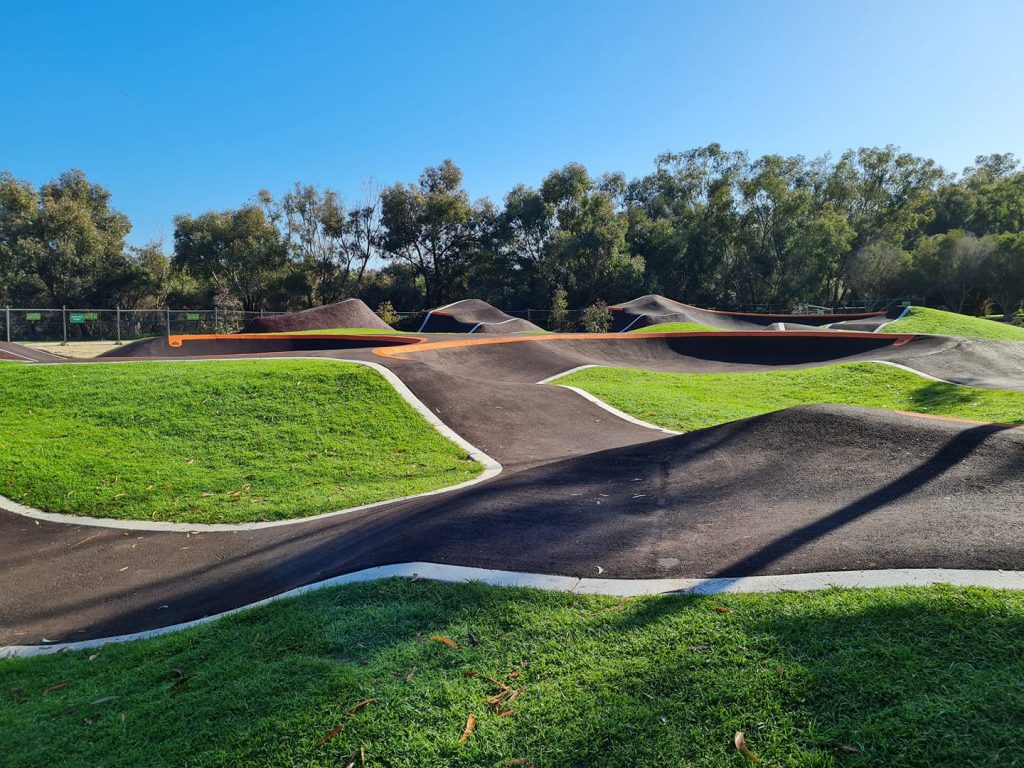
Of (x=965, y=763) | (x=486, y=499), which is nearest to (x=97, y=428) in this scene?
(x=486, y=499)

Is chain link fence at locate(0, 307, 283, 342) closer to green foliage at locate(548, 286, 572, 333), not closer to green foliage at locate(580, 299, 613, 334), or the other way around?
green foliage at locate(548, 286, 572, 333)

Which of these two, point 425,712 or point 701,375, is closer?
point 425,712

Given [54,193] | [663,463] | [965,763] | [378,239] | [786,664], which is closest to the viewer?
[965,763]

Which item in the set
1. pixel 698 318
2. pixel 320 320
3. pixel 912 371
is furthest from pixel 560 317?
pixel 912 371

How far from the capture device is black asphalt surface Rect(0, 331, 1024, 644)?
11.8ft

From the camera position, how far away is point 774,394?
12.7 metres

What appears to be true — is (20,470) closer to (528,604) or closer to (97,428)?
(97,428)

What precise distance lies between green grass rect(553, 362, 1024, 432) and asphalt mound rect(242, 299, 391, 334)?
16.8 m

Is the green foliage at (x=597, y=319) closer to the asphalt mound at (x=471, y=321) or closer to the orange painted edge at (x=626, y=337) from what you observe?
the asphalt mound at (x=471, y=321)

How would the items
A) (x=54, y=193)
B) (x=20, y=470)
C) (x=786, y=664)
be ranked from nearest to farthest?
(x=786, y=664), (x=20, y=470), (x=54, y=193)

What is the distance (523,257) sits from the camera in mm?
45969

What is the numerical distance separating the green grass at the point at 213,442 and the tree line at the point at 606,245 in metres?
33.2

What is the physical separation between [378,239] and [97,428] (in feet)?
128

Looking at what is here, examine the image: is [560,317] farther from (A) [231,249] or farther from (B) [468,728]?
(B) [468,728]
